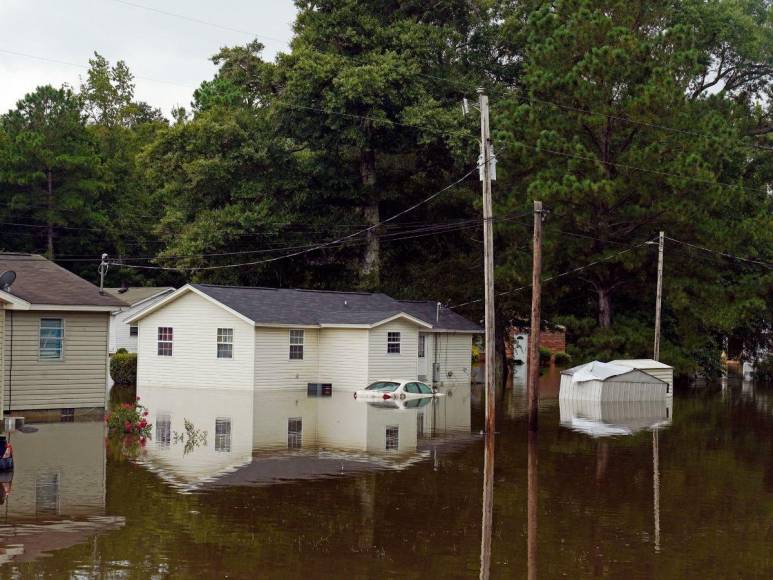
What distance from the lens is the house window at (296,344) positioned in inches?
1884

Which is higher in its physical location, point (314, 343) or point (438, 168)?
point (438, 168)

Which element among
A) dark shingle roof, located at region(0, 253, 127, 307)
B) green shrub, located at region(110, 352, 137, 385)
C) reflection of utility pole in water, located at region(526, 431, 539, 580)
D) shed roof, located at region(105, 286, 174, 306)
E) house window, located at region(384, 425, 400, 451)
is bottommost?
reflection of utility pole in water, located at region(526, 431, 539, 580)

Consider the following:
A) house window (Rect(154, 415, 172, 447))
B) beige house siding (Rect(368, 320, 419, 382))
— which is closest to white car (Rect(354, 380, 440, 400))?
beige house siding (Rect(368, 320, 419, 382))

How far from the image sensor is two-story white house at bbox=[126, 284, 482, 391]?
46.4m

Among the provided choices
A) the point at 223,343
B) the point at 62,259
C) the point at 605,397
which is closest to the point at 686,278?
the point at 605,397

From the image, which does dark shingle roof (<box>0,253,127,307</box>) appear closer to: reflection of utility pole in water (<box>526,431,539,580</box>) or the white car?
reflection of utility pole in water (<box>526,431,539,580</box>)

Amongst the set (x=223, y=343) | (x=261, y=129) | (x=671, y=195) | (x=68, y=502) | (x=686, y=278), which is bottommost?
(x=68, y=502)

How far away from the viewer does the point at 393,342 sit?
48.8 metres

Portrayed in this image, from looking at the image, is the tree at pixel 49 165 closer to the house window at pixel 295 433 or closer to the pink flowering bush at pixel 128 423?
the house window at pixel 295 433

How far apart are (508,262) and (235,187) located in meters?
17.6

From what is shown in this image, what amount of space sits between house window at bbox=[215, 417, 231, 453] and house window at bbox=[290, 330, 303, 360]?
13.5 metres

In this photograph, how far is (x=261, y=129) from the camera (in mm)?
62812

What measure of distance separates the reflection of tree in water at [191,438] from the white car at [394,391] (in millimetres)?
14227

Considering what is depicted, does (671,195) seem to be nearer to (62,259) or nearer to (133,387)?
(133,387)
